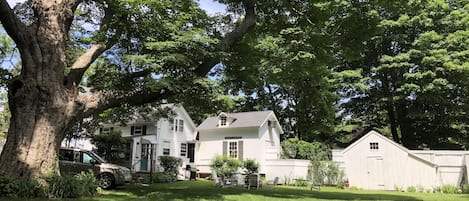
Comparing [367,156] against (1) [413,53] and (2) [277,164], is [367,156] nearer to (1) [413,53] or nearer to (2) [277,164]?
(2) [277,164]

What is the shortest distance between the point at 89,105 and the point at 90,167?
4631 mm

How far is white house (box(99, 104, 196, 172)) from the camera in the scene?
26.6 metres

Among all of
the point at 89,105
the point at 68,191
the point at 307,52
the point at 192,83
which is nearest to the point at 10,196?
the point at 68,191

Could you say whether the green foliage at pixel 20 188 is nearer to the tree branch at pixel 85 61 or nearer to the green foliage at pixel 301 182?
the tree branch at pixel 85 61

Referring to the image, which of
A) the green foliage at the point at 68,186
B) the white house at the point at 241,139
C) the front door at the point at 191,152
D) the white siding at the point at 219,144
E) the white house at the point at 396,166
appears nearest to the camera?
the green foliage at the point at 68,186

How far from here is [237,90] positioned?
17.7m

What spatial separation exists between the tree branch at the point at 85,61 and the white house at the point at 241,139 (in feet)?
53.8

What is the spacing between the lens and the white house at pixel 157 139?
87.1 feet

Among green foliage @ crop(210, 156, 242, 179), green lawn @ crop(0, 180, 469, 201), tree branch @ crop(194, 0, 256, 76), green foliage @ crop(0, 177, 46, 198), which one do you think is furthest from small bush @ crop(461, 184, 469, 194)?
green foliage @ crop(0, 177, 46, 198)

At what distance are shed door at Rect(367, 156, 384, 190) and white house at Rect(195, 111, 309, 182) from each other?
21.6 feet

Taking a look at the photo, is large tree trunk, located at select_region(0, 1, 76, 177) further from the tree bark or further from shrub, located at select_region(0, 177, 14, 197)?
shrub, located at select_region(0, 177, 14, 197)

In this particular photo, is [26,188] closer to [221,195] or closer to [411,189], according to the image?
[221,195]

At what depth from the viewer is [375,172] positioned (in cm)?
2183

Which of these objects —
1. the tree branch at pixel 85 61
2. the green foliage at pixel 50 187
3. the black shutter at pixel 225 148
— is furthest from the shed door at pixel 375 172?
the green foliage at pixel 50 187
